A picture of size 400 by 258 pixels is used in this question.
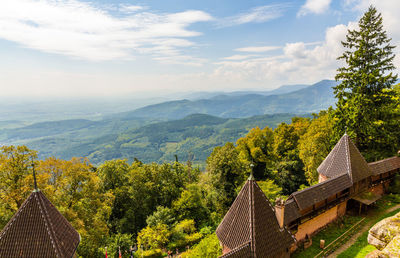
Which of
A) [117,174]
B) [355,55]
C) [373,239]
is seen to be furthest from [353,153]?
[117,174]

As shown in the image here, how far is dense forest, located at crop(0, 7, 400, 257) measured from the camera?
2114 cm

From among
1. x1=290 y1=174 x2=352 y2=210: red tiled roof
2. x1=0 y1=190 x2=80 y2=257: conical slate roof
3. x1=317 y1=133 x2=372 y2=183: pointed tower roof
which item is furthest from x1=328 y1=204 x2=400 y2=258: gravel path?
x1=0 y1=190 x2=80 y2=257: conical slate roof

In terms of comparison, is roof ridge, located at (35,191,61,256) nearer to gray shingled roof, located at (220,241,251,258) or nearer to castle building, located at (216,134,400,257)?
castle building, located at (216,134,400,257)

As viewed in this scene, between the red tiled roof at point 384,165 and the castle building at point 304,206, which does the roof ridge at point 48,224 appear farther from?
the red tiled roof at point 384,165

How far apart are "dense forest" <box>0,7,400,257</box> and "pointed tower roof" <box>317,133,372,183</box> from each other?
196 cm

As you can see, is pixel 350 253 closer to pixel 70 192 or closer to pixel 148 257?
pixel 148 257

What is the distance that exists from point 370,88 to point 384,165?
369 inches

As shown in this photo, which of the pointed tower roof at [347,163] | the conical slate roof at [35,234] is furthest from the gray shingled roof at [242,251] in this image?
the pointed tower roof at [347,163]

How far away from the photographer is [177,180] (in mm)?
39469

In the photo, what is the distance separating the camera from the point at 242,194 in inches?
568

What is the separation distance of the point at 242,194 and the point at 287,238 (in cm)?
445

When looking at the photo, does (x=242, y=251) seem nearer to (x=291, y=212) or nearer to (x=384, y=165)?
(x=291, y=212)

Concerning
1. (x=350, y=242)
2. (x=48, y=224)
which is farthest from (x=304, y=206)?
(x=48, y=224)

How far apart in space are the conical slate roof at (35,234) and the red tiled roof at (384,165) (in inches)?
1183
